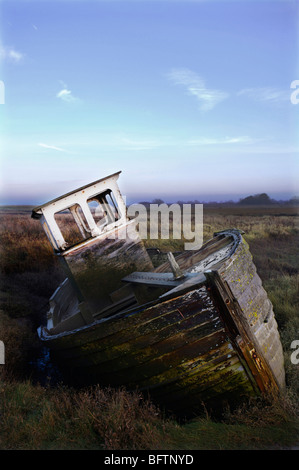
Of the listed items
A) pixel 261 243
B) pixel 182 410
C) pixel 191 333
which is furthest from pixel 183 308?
pixel 261 243

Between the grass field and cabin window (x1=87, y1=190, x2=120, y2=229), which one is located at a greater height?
cabin window (x1=87, y1=190, x2=120, y2=229)

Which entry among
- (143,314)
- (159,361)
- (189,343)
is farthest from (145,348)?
(189,343)

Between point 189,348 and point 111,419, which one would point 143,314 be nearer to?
point 189,348

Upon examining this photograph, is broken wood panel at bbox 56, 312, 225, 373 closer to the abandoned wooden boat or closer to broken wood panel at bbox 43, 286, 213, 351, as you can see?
the abandoned wooden boat

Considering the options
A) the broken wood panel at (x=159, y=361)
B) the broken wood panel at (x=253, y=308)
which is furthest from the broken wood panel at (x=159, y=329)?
the broken wood panel at (x=253, y=308)

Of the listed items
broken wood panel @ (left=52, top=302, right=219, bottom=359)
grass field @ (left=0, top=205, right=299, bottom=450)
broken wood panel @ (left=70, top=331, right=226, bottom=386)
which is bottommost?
grass field @ (left=0, top=205, right=299, bottom=450)

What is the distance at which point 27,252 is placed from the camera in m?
13.2

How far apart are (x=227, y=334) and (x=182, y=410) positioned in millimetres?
1331

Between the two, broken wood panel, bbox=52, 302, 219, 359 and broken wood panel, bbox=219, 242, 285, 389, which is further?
broken wood panel, bbox=219, 242, 285, 389

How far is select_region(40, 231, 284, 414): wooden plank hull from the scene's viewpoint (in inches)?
164

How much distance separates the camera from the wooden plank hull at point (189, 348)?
416 cm

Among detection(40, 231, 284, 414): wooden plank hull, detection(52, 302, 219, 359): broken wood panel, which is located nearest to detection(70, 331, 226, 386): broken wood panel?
detection(40, 231, 284, 414): wooden plank hull

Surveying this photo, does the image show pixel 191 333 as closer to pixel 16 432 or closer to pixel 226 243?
pixel 16 432

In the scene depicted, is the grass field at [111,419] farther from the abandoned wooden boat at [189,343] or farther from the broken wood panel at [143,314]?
the broken wood panel at [143,314]
